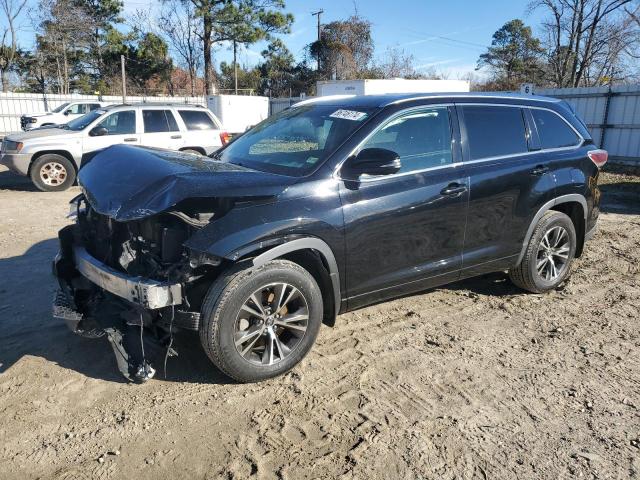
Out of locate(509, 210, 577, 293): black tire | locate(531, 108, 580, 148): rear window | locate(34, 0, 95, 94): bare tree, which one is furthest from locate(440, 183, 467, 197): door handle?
locate(34, 0, 95, 94): bare tree

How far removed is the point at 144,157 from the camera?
364 centimetres

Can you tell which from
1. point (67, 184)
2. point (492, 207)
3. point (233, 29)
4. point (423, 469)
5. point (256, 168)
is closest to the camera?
point (423, 469)

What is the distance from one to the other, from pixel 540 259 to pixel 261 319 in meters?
3.03

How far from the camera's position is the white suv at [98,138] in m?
10.7

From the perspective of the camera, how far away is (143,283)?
9.89 ft

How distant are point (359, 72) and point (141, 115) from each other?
31843 mm

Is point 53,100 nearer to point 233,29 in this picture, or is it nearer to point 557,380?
point 233,29

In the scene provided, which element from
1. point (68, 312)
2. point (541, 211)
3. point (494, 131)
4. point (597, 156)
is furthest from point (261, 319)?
point (597, 156)

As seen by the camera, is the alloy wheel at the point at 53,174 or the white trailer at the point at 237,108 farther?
the white trailer at the point at 237,108

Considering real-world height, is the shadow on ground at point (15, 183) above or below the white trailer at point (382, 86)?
below

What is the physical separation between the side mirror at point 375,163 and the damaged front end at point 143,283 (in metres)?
0.98

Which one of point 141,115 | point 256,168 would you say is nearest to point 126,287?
point 256,168

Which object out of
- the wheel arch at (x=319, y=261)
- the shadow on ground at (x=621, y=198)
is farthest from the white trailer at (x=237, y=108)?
the wheel arch at (x=319, y=261)

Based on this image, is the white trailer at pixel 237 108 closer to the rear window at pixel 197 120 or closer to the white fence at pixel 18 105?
the white fence at pixel 18 105
